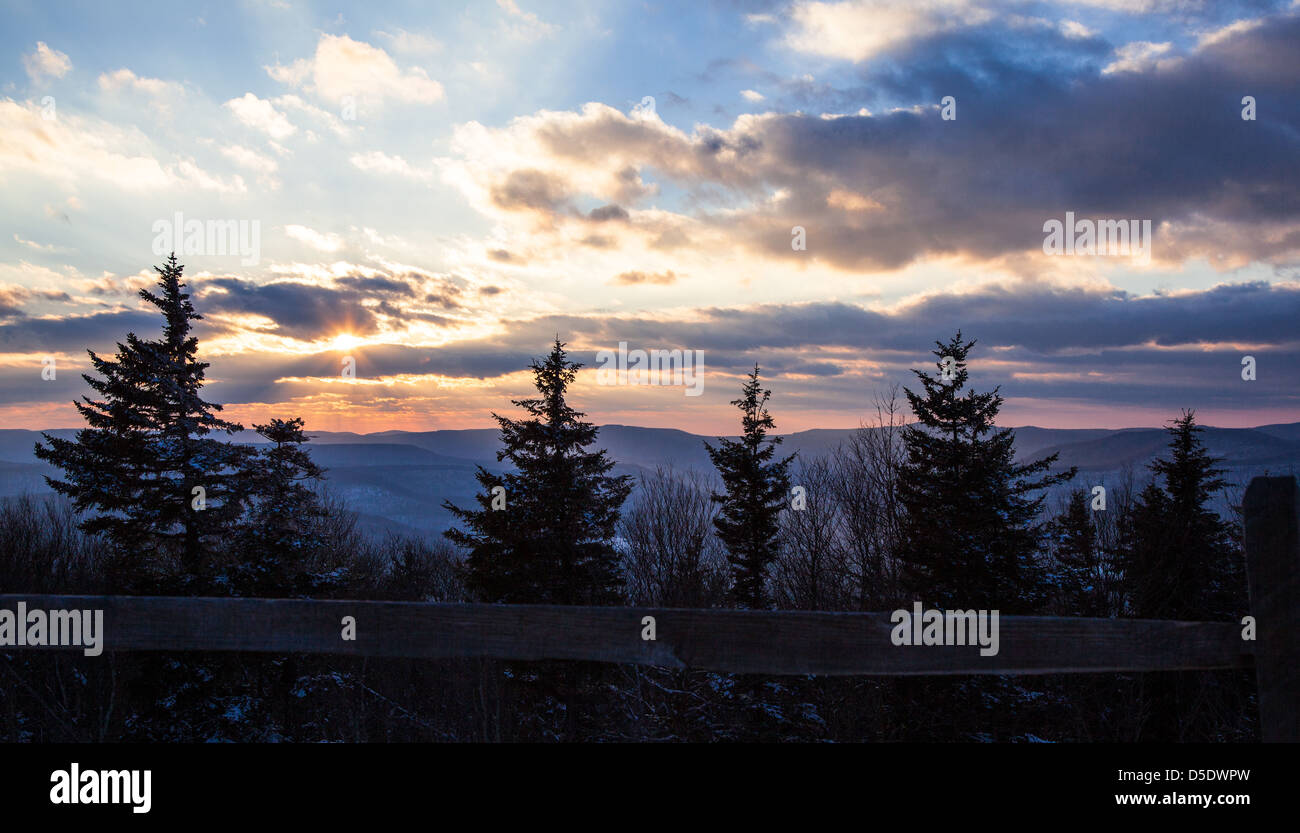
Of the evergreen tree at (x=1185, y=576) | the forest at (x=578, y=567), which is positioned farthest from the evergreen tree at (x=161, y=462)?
the evergreen tree at (x=1185, y=576)

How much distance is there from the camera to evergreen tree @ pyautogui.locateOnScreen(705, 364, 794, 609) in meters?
22.8

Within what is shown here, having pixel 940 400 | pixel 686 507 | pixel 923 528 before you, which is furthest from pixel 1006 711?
pixel 686 507

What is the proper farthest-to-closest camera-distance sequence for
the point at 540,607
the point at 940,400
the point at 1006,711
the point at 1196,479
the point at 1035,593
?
the point at 1196,479, the point at 940,400, the point at 1035,593, the point at 1006,711, the point at 540,607

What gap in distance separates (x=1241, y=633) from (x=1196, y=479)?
32.4 meters

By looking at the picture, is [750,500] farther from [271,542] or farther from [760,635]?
[760,635]

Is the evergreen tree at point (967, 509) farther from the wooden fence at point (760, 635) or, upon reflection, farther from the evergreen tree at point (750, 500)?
the wooden fence at point (760, 635)

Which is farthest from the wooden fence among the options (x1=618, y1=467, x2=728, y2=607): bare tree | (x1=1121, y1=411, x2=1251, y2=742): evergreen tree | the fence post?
(x1=618, y1=467, x2=728, y2=607): bare tree

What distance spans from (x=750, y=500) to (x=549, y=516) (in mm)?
6728

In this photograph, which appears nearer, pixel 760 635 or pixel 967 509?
pixel 760 635

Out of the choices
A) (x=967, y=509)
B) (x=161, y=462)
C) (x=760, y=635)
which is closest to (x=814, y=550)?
(x=967, y=509)

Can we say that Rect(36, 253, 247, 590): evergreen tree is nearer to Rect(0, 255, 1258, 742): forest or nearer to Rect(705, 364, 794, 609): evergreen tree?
Rect(0, 255, 1258, 742): forest

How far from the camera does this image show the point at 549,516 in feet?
66.4
